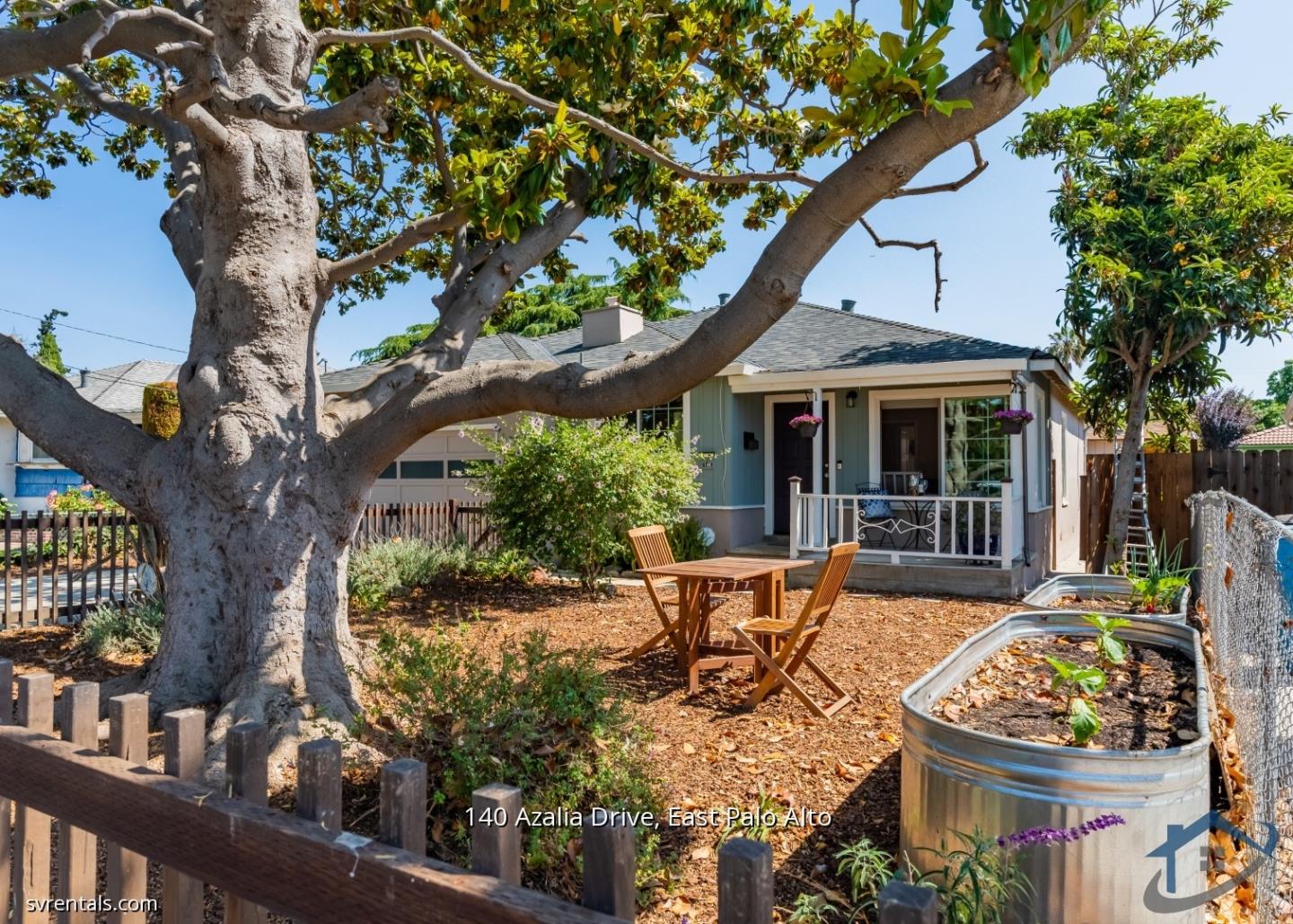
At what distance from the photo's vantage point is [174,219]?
19.1 ft

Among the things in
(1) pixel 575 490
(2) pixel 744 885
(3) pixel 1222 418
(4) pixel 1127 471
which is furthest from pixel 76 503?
(3) pixel 1222 418

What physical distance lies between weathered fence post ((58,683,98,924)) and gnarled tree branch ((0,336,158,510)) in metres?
3.41

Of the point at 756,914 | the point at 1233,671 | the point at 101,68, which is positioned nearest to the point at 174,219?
the point at 101,68

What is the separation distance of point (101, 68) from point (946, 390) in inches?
489

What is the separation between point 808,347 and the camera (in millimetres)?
14523

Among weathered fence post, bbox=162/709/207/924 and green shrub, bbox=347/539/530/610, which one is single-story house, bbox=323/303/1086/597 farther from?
weathered fence post, bbox=162/709/207/924

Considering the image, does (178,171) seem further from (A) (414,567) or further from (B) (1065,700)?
(B) (1065,700)

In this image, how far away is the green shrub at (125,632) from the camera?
6504mm

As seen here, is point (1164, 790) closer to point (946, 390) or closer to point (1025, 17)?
point (1025, 17)

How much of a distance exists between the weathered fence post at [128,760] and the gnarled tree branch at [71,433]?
3546 mm

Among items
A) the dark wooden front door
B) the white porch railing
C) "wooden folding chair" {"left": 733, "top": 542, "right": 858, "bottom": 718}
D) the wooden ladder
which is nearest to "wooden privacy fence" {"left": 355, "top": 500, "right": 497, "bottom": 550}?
the white porch railing

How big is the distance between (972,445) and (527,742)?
11.5m

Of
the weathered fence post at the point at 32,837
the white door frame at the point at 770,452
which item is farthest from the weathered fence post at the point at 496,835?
the white door frame at the point at 770,452

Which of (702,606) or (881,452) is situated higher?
(881,452)
